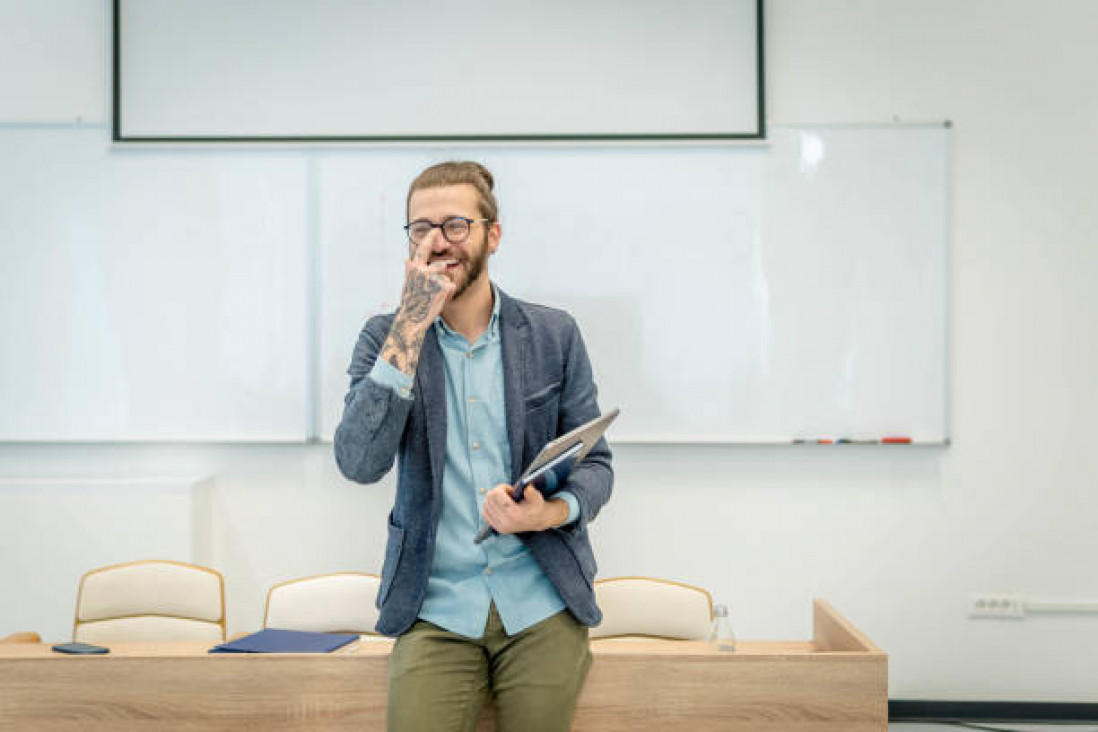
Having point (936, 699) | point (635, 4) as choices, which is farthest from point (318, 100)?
point (936, 699)

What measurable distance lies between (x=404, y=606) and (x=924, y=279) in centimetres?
240

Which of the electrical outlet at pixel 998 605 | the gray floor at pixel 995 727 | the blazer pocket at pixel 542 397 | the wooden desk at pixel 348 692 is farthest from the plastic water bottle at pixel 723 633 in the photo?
the electrical outlet at pixel 998 605

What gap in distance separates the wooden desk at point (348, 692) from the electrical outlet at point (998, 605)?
5.96 feet

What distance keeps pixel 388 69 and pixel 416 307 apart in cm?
192

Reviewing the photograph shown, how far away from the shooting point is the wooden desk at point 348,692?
5.45 feet

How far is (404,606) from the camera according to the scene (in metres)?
1.58

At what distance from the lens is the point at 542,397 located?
1.67 m

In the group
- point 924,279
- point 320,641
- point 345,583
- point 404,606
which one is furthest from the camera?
point 924,279

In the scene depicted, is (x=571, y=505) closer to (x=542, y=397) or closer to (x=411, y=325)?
(x=542, y=397)

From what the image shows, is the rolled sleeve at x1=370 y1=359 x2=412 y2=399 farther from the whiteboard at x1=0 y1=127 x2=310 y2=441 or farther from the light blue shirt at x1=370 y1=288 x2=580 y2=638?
the whiteboard at x1=0 y1=127 x2=310 y2=441

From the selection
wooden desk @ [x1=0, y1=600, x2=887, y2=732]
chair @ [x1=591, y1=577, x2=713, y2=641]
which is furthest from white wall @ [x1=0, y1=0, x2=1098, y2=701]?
wooden desk @ [x1=0, y1=600, x2=887, y2=732]

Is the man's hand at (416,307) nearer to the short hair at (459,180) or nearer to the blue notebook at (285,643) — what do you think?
the short hair at (459,180)

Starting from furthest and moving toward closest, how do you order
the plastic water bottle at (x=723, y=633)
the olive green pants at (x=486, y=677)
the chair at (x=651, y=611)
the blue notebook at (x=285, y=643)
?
the chair at (x=651, y=611) → the plastic water bottle at (x=723, y=633) → the blue notebook at (x=285, y=643) → the olive green pants at (x=486, y=677)

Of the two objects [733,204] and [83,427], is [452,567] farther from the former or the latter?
[83,427]
